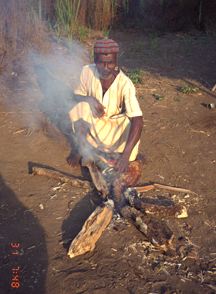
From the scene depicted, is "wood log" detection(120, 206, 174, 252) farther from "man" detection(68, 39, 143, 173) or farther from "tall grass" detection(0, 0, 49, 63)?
"tall grass" detection(0, 0, 49, 63)

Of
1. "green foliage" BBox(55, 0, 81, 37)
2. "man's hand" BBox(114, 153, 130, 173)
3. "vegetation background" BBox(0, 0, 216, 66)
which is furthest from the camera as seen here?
"green foliage" BBox(55, 0, 81, 37)

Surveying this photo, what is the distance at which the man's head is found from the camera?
130 inches

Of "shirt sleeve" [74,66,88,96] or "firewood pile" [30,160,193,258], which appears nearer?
"firewood pile" [30,160,193,258]

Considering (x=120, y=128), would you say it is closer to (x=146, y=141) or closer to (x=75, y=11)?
(x=146, y=141)

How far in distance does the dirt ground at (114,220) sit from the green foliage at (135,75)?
0.23 metres

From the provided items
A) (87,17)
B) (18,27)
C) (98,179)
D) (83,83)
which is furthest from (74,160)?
(87,17)

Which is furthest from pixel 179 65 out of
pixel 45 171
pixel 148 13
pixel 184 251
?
pixel 184 251

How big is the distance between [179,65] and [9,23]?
2.97 meters

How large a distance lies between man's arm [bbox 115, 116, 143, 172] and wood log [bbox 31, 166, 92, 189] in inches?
13.0

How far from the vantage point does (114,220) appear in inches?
121

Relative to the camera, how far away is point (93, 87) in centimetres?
368

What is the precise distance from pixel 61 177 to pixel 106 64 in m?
1.09
